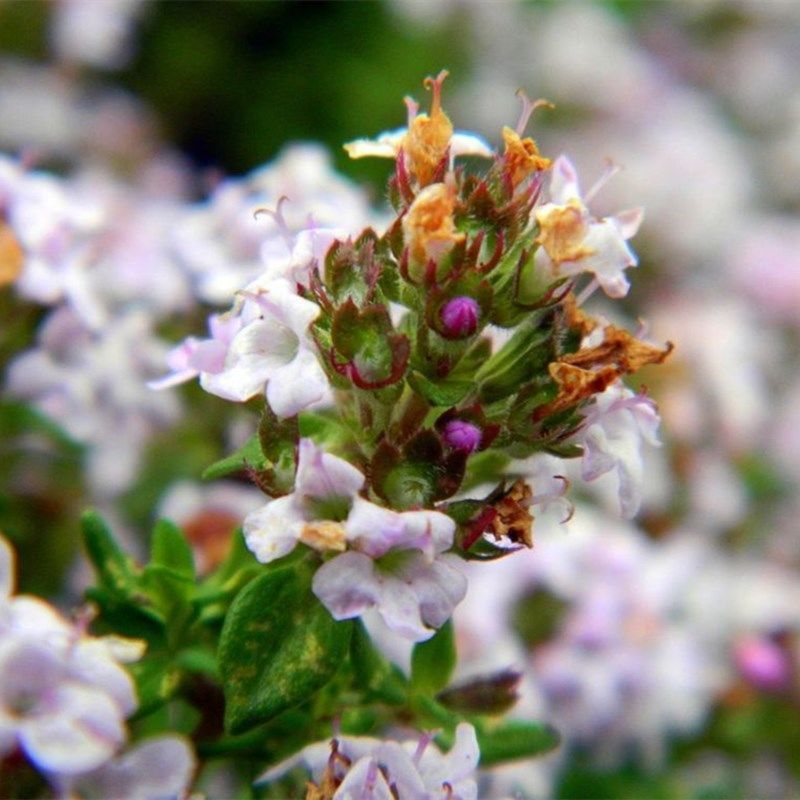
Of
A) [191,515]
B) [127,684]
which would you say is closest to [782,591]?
[191,515]

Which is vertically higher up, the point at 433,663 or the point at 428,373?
the point at 428,373

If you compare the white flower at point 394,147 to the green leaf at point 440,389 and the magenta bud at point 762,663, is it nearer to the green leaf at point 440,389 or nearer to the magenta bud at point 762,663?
the green leaf at point 440,389

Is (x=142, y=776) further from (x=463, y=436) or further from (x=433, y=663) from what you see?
(x=463, y=436)

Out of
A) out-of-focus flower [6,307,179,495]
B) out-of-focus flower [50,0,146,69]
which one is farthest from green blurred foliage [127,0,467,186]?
out-of-focus flower [6,307,179,495]

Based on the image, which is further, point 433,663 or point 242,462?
point 433,663

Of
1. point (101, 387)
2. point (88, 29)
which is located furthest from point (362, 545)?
point (88, 29)

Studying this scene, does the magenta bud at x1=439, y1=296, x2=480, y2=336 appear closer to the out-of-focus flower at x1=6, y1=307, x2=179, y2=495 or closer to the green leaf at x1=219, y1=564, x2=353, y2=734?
the green leaf at x1=219, y1=564, x2=353, y2=734
